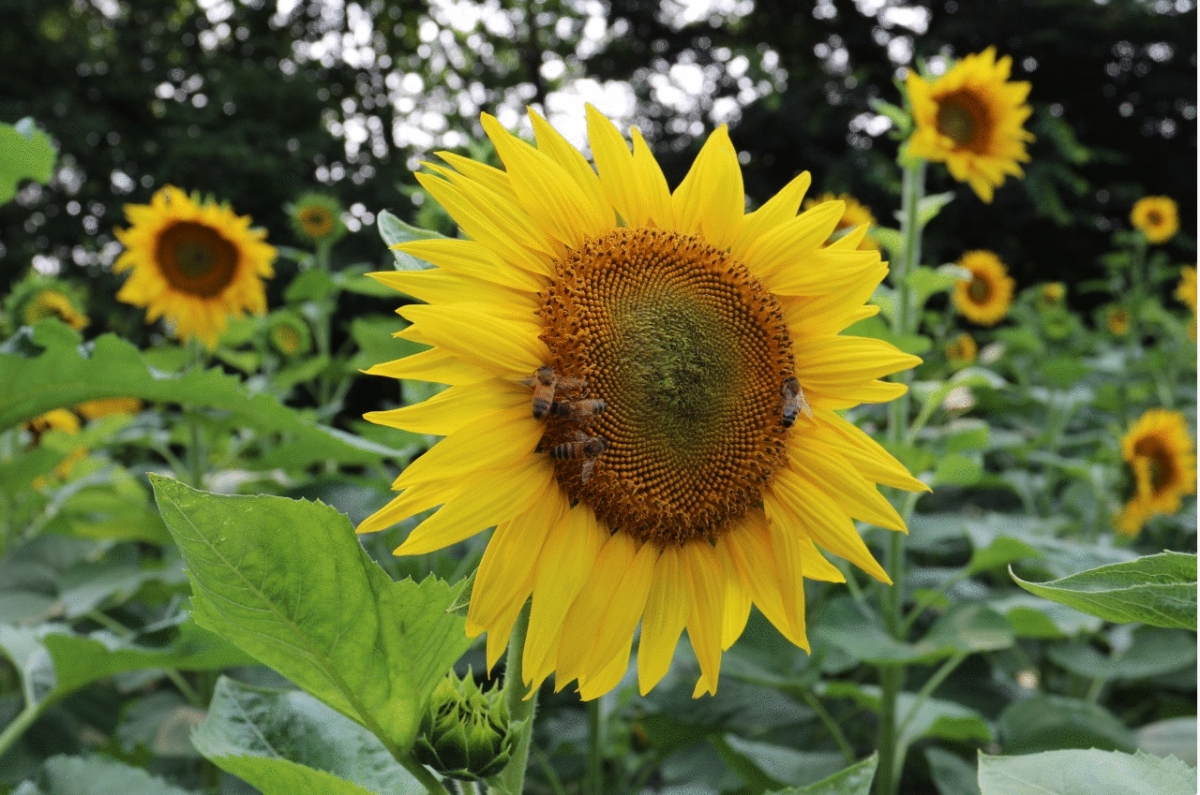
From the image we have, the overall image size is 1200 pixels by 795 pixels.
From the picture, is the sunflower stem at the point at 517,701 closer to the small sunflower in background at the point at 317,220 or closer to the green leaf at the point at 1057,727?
the green leaf at the point at 1057,727

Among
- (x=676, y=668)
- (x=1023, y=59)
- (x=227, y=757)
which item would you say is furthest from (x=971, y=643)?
(x=1023, y=59)

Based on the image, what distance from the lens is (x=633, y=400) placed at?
0.80 m

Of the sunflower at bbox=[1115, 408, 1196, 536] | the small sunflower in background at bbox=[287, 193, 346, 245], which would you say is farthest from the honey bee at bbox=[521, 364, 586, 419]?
the sunflower at bbox=[1115, 408, 1196, 536]

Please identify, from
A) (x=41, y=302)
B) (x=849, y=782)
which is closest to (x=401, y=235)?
(x=849, y=782)

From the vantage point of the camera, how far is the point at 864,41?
9.70 metres

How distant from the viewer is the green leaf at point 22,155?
1.05 metres

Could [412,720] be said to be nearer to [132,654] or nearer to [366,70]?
[132,654]

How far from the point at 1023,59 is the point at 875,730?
29.2ft

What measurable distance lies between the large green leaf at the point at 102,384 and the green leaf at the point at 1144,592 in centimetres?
78

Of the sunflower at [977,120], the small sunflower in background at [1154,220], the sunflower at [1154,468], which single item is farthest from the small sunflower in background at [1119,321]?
the sunflower at [977,120]

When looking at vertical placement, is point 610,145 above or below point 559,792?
above

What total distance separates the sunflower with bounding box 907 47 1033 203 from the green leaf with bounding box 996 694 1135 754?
1076mm

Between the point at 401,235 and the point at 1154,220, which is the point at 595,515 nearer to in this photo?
the point at 401,235

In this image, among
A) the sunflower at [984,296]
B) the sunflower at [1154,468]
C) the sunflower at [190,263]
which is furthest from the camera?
the sunflower at [984,296]
